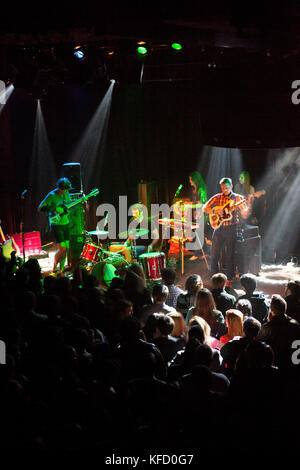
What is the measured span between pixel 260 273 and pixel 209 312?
4590 mm

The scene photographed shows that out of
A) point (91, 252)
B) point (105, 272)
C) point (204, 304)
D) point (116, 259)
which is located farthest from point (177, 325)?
point (91, 252)

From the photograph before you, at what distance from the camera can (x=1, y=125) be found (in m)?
11.3

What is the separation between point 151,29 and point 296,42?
1.90m

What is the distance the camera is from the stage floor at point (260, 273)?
826cm

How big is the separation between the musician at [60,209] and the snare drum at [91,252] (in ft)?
1.37

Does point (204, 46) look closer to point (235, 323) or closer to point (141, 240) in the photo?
point (235, 323)

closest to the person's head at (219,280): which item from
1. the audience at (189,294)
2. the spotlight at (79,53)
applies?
the audience at (189,294)

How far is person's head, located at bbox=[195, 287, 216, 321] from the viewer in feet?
16.1

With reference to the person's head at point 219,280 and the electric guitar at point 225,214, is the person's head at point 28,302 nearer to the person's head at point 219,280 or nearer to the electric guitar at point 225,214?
the person's head at point 219,280

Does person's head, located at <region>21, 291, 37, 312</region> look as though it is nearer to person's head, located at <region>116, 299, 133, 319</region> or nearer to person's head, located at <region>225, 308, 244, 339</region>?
person's head, located at <region>116, 299, 133, 319</region>

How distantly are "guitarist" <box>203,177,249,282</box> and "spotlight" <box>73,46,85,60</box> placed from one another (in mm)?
3092

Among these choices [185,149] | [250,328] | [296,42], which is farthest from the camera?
Result: [185,149]
